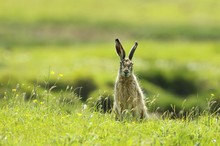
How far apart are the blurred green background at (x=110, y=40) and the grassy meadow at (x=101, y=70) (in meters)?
0.20

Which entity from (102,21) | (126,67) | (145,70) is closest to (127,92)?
(126,67)

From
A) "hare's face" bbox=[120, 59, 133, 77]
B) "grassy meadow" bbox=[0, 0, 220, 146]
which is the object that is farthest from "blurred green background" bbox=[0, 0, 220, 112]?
"hare's face" bbox=[120, 59, 133, 77]

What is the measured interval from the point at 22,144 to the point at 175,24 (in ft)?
388

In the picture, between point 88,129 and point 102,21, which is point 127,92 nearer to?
point 88,129

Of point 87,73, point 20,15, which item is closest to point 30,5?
point 20,15

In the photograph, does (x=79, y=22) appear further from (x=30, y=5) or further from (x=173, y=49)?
(x=173, y=49)

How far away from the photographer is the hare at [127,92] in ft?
53.8

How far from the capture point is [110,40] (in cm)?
12131

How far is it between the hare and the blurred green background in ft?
127

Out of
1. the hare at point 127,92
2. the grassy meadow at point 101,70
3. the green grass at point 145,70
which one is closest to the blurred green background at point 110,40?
the green grass at point 145,70

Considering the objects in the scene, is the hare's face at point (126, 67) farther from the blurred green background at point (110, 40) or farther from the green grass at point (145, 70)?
the blurred green background at point (110, 40)

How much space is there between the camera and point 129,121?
14.5 m

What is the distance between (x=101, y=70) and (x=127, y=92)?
53.1 meters

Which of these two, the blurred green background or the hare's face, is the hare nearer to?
the hare's face
